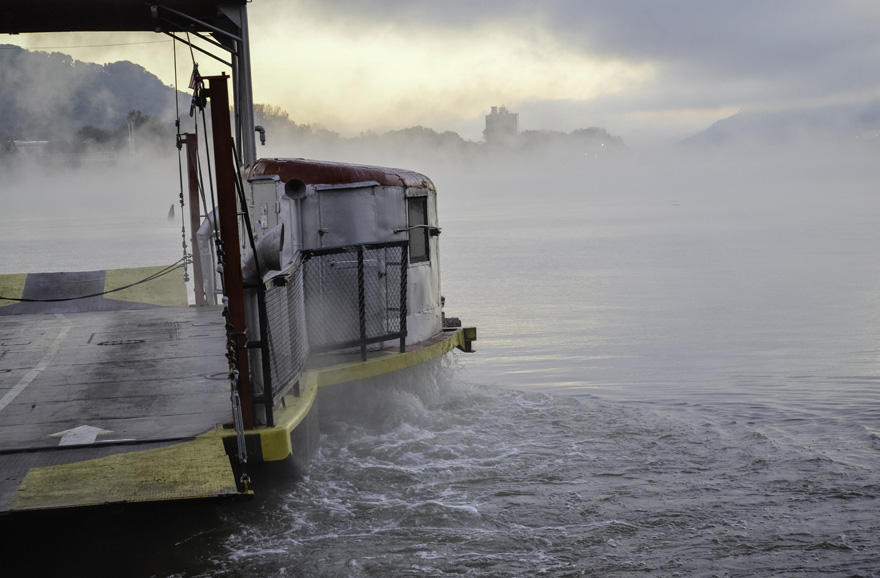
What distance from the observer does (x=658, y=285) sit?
3806 cm

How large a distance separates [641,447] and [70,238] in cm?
8393

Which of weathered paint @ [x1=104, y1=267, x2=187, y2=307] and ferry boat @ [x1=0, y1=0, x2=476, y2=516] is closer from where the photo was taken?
ferry boat @ [x1=0, y1=0, x2=476, y2=516]

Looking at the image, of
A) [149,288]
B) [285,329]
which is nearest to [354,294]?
[285,329]

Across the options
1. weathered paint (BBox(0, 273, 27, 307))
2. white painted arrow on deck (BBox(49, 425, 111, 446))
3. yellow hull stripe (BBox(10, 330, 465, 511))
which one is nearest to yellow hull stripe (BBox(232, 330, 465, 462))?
yellow hull stripe (BBox(10, 330, 465, 511))

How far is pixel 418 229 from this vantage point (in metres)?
13.8

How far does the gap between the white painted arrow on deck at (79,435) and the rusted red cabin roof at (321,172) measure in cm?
468

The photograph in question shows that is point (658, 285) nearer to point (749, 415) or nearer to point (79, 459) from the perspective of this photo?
point (749, 415)

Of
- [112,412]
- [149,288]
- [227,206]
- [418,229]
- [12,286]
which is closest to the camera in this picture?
[227,206]

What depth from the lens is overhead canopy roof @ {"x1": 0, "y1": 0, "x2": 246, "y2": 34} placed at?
53.6 ft

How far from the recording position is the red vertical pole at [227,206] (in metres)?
7.84

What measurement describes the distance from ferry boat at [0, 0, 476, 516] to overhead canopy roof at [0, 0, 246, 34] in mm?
50

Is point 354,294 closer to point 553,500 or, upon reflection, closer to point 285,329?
point 285,329

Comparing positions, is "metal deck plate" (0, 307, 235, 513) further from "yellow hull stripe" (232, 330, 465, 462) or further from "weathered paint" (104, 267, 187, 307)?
"weathered paint" (104, 267, 187, 307)

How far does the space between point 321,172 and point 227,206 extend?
4.48 m
